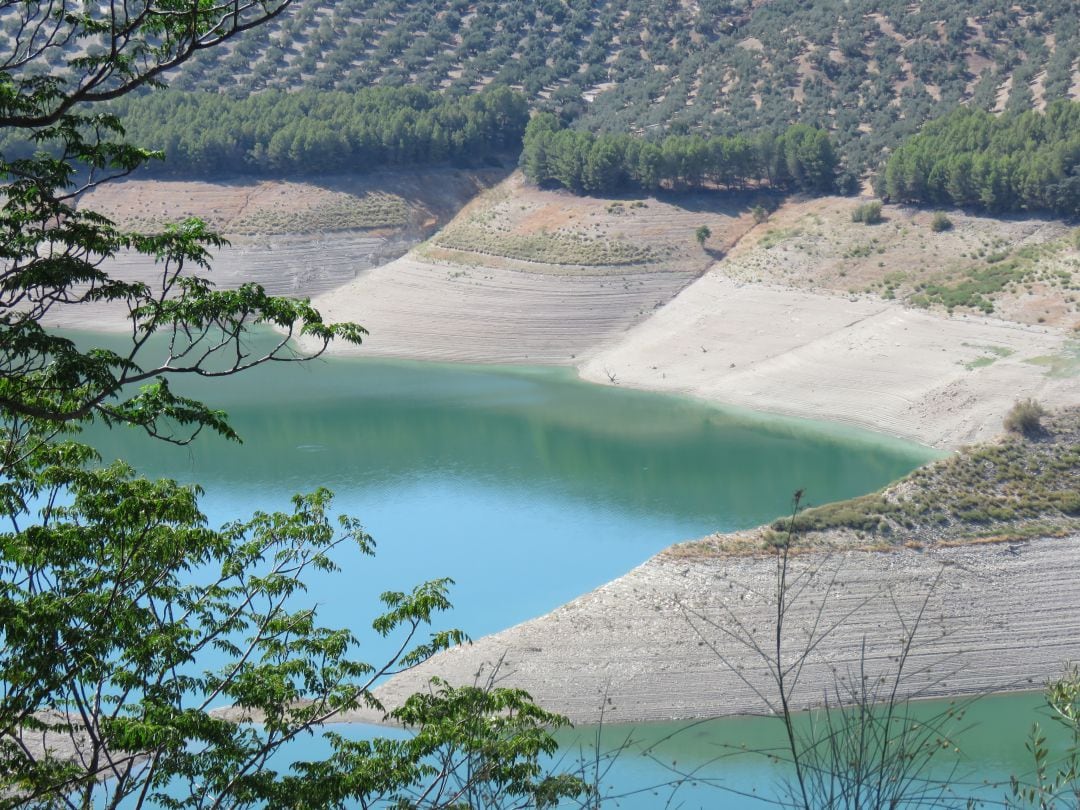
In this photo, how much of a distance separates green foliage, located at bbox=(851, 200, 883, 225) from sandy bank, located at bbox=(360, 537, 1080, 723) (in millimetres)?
29013

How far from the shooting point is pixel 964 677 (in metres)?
24.9

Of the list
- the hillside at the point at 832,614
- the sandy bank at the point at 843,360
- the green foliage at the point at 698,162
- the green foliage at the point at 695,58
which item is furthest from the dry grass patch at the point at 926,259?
the hillside at the point at 832,614

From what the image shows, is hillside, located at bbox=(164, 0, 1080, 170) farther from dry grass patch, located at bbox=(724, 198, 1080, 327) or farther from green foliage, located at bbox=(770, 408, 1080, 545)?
green foliage, located at bbox=(770, 408, 1080, 545)

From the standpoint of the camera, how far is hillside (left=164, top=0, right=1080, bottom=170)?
2633 inches

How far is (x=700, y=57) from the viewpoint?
78062 mm

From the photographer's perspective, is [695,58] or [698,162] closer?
[698,162]

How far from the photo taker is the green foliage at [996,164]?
51.9 m

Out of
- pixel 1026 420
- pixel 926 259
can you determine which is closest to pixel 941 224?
Result: pixel 926 259

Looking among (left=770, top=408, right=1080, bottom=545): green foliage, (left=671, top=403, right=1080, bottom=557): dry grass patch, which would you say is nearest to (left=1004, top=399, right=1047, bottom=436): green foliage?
(left=770, top=408, right=1080, bottom=545): green foliage

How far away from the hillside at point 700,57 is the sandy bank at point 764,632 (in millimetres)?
37095

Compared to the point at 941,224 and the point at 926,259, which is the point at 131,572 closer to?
the point at 926,259

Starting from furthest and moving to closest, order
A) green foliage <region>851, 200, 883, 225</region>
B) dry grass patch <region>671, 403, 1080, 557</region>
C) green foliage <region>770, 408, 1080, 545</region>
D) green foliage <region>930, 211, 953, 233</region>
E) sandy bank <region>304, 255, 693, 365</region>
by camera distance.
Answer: green foliage <region>851, 200, 883, 225</region>, sandy bank <region>304, 255, 693, 365</region>, green foliage <region>930, 211, 953, 233</region>, green foliage <region>770, 408, 1080, 545</region>, dry grass patch <region>671, 403, 1080, 557</region>

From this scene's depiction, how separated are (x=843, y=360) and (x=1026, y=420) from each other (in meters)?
11.7

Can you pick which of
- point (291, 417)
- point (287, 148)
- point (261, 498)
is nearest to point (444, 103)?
point (287, 148)
